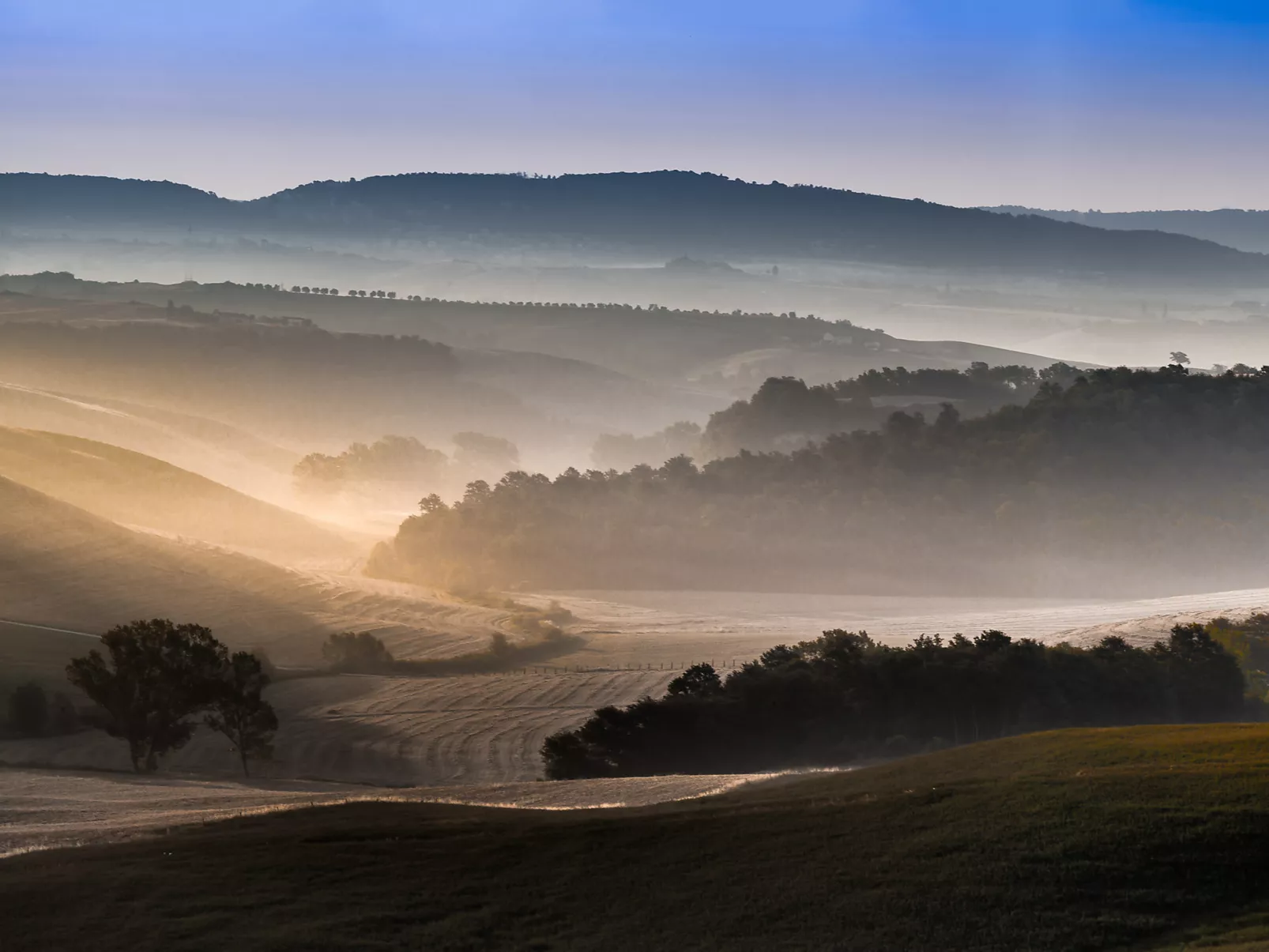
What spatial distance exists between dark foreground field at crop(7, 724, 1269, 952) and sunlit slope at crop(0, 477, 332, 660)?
2598 inches

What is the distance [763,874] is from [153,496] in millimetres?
139054

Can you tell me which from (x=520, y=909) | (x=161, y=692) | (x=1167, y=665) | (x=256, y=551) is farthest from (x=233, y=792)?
(x=256, y=551)

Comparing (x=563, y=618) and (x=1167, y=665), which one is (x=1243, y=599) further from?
(x=563, y=618)

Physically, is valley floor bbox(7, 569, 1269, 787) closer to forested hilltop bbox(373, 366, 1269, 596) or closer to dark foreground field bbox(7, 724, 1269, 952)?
forested hilltop bbox(373, 366, 1269, 596)

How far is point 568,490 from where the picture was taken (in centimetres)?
13738

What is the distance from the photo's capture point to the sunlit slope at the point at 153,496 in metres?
146

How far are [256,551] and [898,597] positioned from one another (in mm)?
60901

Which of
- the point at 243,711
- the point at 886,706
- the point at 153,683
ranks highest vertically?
the point at 153,683

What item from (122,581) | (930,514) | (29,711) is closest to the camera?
(29,711)

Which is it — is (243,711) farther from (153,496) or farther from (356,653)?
(153,496)

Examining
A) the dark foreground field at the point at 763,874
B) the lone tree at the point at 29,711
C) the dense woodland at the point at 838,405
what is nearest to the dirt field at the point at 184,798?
the dark foreground field at the point at 763,874

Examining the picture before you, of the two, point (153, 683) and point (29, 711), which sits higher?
point (153, 683)

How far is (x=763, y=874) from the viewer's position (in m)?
25.0

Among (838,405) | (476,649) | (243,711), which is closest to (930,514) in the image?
(838,405)
